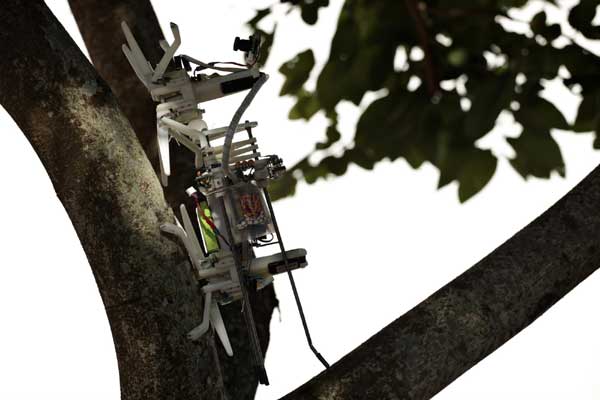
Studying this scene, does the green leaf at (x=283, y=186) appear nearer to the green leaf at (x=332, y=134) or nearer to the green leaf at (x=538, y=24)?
the green leaf at (x=332, y=134)

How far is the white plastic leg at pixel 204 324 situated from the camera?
2115mm

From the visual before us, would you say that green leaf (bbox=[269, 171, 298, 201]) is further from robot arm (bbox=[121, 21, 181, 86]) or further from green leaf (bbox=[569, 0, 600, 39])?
robot arm (bbox=[121, 21, 181, 86])

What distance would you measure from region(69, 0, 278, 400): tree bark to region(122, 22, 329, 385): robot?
19.7 inches

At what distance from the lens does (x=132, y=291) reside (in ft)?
6.85

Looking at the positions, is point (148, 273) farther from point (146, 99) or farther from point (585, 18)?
point (585, 18)

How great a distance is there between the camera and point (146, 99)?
9.46 feet

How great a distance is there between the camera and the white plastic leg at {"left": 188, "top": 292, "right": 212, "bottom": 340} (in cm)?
212

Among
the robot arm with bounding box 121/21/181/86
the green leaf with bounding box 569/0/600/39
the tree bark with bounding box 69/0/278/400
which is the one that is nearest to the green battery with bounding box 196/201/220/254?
the robot arm with bounding box 121/21/181/86

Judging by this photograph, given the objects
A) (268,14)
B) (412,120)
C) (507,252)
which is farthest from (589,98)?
(507,252)

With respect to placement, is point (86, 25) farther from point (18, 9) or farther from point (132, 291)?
point (132, 291)

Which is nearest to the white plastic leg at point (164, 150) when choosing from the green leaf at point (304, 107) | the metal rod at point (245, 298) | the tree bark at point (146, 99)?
the metal rod at point (245, 298)

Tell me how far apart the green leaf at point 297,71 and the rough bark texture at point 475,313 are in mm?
935

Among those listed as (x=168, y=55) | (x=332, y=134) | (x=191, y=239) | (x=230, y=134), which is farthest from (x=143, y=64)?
(x=332, y=134)

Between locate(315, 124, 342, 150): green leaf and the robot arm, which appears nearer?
locate(315, 124, 342, 150): green leaf
